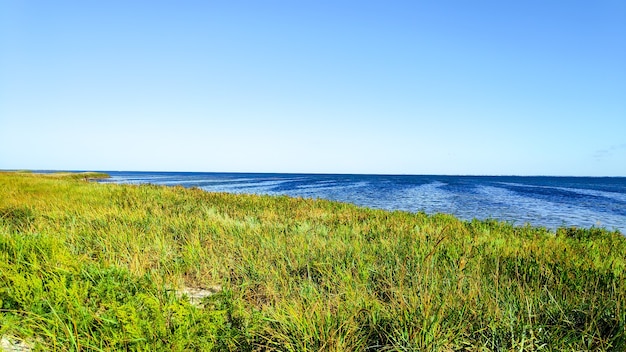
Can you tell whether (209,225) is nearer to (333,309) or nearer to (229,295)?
(229,295)

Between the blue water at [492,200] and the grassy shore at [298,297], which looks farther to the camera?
the blue water at [492,200]

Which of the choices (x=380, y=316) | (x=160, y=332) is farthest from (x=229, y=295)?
(x=380, y=316)

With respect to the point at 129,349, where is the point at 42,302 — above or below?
above

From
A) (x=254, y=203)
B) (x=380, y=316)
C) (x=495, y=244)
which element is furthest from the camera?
(x=254, y=203)

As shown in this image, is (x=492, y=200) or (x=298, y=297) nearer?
(x=298, y=297)

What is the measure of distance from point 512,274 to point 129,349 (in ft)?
16.7

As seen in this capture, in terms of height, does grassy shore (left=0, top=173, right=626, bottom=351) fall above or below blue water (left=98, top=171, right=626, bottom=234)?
above

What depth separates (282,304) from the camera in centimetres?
343

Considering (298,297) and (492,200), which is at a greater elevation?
(298,297)

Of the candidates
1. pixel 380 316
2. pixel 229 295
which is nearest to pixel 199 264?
pixel 229 295

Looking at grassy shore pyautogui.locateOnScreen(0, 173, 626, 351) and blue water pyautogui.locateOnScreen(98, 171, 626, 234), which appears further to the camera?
blue water pyautogui.locateOnScreen(98, 171, 626, 234)

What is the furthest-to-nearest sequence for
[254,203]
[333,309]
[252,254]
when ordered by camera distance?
[254,203], [252,254], [333,309]

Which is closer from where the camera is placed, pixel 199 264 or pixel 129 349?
pixel 129 349

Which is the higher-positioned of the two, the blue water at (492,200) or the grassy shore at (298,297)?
the grassy shore at (298,297)
